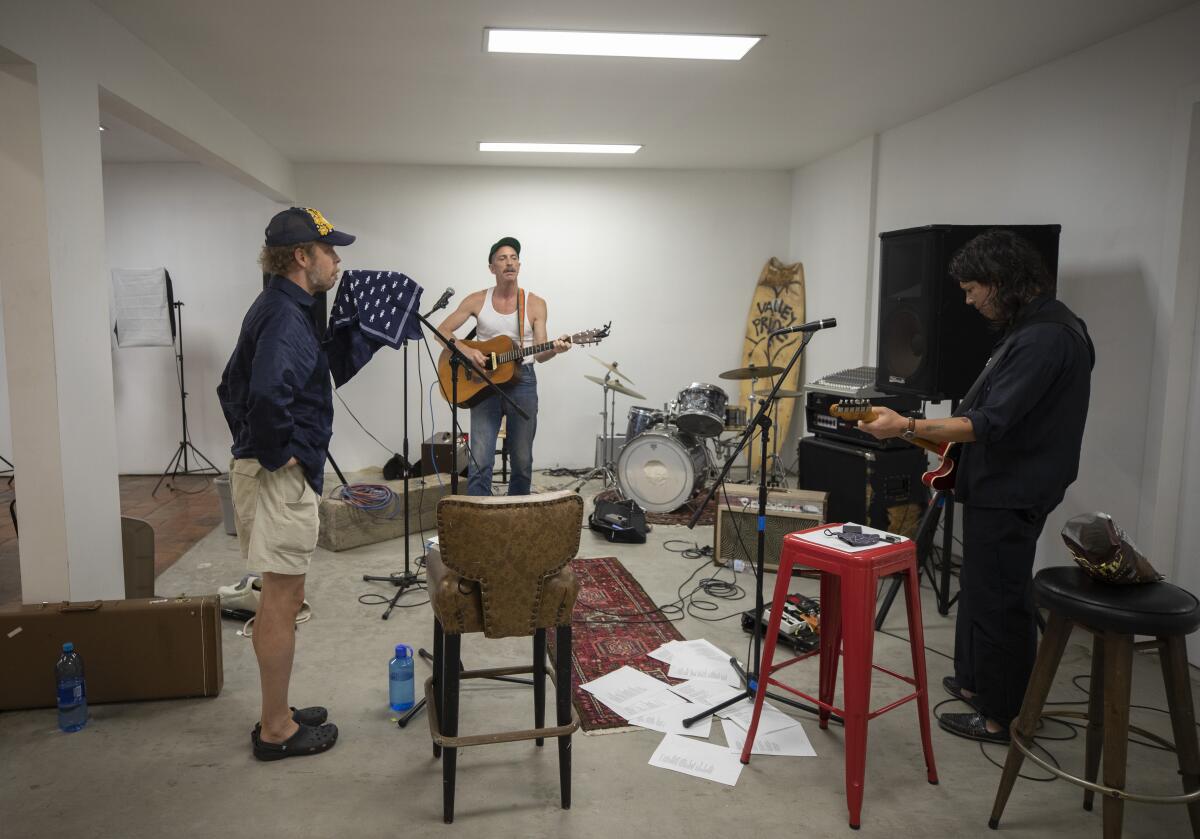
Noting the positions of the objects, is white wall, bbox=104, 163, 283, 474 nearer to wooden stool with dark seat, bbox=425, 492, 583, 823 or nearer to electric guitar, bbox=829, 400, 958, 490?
wooden stool with dark seat, bbox=425, 492, 583, 823

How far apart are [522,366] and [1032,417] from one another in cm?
268

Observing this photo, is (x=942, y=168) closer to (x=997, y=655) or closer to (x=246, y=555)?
(x=997, y=655)

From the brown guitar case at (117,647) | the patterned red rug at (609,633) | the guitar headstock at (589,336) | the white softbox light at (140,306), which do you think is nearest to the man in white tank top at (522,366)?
the guitar headstock at (589,336)

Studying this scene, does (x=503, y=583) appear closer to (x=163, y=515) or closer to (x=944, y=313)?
(x=944, y=313)

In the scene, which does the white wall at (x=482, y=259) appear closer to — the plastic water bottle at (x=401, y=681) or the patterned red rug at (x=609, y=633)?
the patterned red rug at (x=609, y=633)

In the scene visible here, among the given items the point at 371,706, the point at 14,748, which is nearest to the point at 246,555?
the point at 371,706

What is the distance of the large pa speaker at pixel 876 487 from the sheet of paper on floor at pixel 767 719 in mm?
1721

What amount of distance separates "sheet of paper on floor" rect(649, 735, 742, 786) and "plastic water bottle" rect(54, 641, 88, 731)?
1.89 m

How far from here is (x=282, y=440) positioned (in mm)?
2232

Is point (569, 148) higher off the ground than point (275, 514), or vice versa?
point (569, 148)

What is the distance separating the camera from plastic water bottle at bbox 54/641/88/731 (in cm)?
260

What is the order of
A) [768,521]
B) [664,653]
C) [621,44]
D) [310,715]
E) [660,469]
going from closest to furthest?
[310,715]
[664,653]
[621,44]
[768,521]
[660,469]

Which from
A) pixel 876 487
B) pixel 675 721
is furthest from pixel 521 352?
pixel 675 721

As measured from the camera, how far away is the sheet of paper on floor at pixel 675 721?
2623mm
